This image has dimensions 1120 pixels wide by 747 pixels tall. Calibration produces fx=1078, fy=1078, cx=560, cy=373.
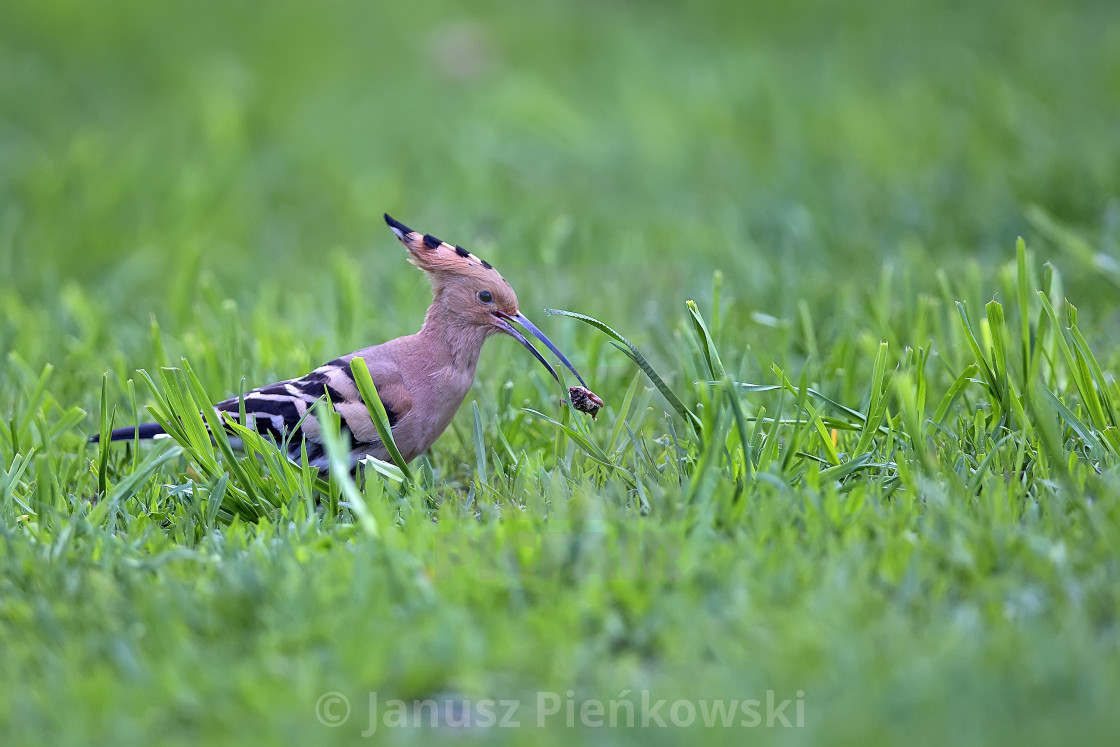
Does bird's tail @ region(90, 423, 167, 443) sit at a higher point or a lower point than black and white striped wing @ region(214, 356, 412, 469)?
lower

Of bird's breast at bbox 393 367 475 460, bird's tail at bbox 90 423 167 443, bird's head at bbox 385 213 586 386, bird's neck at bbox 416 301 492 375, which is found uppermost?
bird's head at bbox 385 213 586 386

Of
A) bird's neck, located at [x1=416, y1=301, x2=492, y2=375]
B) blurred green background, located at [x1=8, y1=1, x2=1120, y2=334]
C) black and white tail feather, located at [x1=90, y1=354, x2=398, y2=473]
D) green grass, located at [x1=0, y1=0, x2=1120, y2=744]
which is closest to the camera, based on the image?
green grass, located at [x1=0, y1=0, x2=1120, y2=744]

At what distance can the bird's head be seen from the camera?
2.90 m

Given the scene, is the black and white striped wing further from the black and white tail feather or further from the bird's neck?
the bird's neck

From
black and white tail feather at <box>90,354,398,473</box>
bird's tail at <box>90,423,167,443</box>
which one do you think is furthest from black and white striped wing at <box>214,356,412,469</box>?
bird's tail at <box>90,423,167,443</box>

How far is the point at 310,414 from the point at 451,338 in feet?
1.40

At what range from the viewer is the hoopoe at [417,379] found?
272cm

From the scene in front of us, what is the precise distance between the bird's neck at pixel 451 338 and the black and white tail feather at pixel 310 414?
231 millimetres

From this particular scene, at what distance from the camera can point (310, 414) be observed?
2.75 m

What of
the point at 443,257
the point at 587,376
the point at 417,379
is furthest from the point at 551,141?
the point at 417,379

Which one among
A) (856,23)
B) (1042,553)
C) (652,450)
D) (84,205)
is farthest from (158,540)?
(856,23)

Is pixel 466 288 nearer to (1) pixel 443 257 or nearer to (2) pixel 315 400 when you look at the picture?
(1) pixel 443 257

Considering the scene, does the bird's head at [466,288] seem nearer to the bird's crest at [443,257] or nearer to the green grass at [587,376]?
the bird's crest at [443,257]

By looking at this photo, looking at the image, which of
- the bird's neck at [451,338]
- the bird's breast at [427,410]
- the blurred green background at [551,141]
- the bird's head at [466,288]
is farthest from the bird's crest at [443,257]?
the blurred green background at [551,141]
